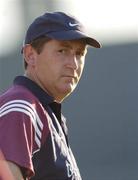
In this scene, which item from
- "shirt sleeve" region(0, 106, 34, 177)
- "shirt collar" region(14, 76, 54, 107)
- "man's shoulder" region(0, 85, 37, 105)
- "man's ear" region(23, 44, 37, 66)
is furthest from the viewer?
"man's ear" region(23, 44, 37, 66)

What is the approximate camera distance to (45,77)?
10.0 feet

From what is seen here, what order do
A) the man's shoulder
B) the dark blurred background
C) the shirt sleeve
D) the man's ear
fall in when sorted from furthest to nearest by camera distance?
the dark blurred background → the man's ear → the man's shoulder → the shirt sleeve

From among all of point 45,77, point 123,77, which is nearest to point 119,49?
point 123,77

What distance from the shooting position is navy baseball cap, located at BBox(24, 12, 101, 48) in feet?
9.76

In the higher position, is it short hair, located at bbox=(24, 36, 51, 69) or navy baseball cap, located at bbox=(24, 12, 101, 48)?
navy baseball cap, located at bbox=(24, 12, 101, 48)

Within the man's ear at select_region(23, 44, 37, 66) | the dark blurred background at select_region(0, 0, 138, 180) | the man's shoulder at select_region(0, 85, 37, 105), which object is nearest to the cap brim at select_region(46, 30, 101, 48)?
the man's ear at select_region(23, 44, 37, 66)

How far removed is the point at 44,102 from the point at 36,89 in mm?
57

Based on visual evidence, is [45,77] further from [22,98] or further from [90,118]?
[90,118]

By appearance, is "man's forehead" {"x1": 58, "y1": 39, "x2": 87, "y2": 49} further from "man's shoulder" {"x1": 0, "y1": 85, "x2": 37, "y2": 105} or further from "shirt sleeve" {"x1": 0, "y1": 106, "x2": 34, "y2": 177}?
"shirt sleeve" {"x1": 0, "y1": 106, "x2": 34, "y2": 177}

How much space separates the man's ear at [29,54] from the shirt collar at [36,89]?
0.09m

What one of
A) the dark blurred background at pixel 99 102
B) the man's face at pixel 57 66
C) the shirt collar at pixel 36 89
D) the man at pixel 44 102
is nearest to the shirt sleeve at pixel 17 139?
the man at pixel 44 102

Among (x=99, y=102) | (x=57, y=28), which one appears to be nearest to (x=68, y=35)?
(x=57, y=28)

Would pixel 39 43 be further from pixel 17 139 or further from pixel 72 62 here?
pixel 17 139

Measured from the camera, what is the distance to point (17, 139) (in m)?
2.67
